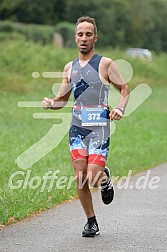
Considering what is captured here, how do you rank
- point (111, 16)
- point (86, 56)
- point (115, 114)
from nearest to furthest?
point (115, 114) < point (86, 56) < point (111, 16)

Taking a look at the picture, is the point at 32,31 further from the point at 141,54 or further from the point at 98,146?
the point at 98,146

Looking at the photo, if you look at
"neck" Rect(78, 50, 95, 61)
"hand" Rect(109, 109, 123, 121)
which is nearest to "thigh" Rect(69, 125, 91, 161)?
"hand" Rect(109, 109, 123, 121)

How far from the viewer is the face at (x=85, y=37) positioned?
781 centimetres

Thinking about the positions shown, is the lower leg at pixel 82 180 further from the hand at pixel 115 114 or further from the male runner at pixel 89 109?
the hand at pixel 115 114

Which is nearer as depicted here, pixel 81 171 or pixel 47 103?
pixel 81 171

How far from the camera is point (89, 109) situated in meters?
7.80

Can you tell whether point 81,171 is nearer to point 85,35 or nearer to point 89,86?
point 89,86

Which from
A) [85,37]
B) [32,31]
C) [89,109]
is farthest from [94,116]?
[32,31]

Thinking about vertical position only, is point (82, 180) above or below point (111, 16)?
below

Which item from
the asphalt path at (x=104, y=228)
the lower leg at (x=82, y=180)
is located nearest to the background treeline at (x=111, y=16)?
the asphalt path at (x=104, y=228)

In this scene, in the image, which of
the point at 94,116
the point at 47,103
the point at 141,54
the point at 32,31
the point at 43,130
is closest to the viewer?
the point at 94,116

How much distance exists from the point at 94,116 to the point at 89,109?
84mm

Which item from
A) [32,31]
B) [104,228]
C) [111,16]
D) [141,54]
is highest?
[111,16]

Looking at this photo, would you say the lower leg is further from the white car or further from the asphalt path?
the white car
